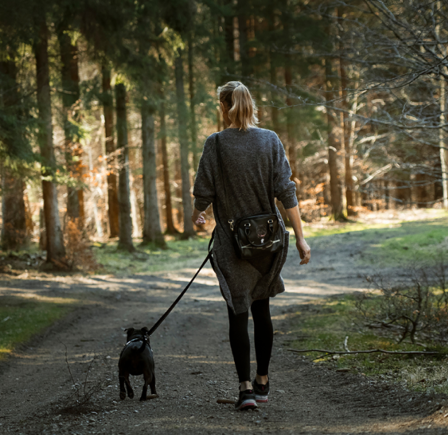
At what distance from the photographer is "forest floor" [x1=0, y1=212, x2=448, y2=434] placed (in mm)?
2885

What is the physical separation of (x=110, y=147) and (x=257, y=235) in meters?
16.8

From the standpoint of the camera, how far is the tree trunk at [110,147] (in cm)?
1582

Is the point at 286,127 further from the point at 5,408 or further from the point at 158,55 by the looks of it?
the point at 5,408

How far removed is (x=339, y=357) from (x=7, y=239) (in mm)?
12911

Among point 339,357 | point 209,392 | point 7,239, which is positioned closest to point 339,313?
point 339,357

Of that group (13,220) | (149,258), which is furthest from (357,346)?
(13,220)

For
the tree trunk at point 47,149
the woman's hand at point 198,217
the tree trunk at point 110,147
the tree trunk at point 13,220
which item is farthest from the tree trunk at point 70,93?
the woman's hand at point 198,217

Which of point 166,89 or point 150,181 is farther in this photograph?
point 166,89

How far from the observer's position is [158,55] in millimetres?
16281

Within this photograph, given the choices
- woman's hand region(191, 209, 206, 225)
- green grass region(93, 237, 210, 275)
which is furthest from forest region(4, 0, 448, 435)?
woman's hand region(191, 209, 206, 225)

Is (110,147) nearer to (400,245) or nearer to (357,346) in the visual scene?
(400,245)

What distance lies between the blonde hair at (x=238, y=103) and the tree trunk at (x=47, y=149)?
8768 millimetres

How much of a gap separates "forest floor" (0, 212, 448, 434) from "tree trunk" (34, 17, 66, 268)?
66.8 inches

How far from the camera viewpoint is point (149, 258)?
636 inches
